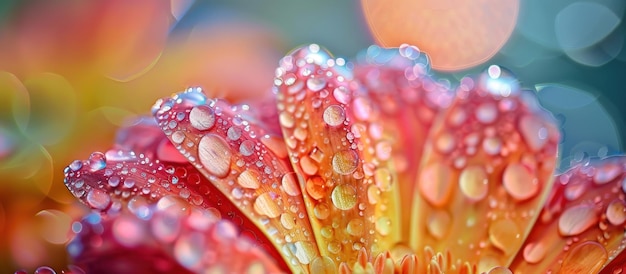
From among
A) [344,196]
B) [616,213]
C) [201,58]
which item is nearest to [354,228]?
[344,196]

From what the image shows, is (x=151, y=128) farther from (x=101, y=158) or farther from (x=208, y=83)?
(x=208, y=83)

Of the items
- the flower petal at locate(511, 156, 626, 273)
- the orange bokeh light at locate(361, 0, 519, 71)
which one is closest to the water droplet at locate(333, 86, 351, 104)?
the flower petal at locate(511, 156, 626, 273)

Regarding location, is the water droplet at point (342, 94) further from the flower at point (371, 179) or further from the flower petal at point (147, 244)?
the flower petal at point (147, 244)

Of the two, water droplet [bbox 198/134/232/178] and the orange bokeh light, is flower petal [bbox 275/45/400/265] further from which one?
the orange bokeh light

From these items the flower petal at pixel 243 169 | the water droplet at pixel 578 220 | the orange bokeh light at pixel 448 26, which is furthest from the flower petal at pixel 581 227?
the orange bokeh light at pixel 448 26

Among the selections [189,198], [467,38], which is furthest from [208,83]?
[467,38]

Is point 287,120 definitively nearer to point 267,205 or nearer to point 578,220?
point 267,205
